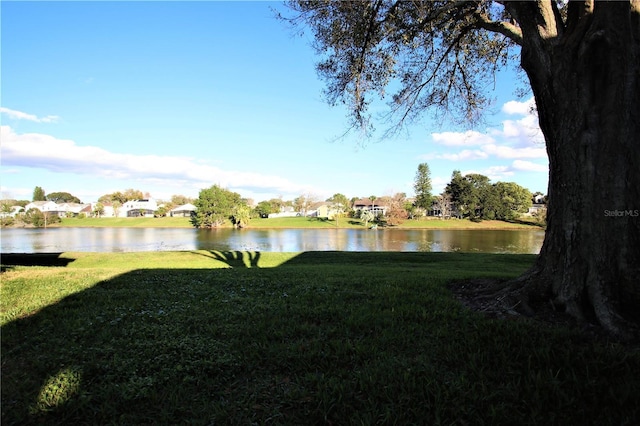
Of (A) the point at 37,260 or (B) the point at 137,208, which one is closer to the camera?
(A) the point at 37,260

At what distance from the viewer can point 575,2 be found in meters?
4.18

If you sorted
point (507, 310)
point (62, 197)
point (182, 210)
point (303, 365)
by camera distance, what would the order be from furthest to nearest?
point (62, 197), point (182, 210), point (507, 310), point (303, 365)

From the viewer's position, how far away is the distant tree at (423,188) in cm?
7288

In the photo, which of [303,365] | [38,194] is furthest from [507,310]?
[38,194]

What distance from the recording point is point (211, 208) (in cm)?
6631

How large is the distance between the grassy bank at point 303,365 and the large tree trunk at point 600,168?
821mm

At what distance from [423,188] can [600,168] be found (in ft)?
242

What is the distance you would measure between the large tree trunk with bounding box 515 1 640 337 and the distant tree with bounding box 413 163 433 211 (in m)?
71.0

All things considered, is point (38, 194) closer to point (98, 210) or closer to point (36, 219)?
point (98, 210)

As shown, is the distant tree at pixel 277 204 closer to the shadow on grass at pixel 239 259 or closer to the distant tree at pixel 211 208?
the distant tree at pixel 211 208

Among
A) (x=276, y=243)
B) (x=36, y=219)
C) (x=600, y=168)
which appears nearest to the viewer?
(x=600, y=168)

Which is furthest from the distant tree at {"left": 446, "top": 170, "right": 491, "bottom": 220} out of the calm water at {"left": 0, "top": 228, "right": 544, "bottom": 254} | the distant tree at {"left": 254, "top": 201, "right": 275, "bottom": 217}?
the distant tree at {"left": 254, "top": 201, "right": 275, "bottom": 217}

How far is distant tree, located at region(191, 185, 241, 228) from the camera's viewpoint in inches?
2611

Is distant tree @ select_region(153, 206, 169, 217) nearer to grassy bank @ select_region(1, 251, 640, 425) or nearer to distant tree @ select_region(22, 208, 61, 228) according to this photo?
distant tree @ select_region(22, 208, 61, 228)
